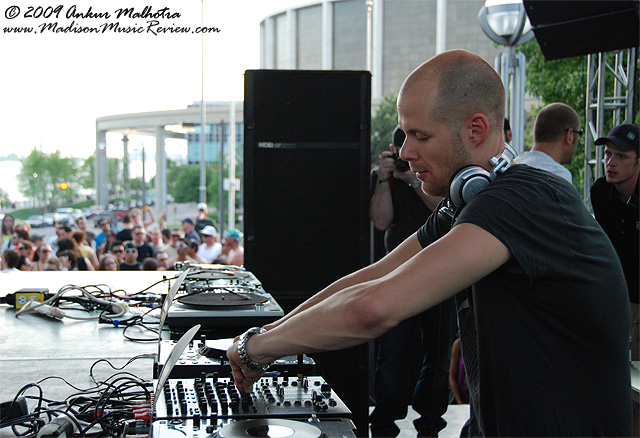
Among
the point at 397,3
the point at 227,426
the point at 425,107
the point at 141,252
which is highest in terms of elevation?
the point at 397,3

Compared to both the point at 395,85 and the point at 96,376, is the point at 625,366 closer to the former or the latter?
the point at 96,376

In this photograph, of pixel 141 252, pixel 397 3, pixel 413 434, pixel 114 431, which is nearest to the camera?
pixel 114 431

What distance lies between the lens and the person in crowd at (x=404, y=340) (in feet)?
12.3

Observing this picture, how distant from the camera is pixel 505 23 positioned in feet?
20.5

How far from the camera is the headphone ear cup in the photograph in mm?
1284

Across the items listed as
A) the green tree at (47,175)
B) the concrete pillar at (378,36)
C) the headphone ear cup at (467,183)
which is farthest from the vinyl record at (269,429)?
the concrete pillar at (378,36)

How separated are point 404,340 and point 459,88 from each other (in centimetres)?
259

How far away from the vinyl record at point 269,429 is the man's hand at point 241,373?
11 centimetres

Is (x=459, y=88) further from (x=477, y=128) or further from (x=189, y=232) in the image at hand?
(x=189, y=232)

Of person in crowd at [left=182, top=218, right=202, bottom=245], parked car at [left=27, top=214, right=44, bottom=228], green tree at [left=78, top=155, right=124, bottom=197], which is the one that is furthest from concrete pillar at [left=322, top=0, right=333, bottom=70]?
person in crowd at [left=182, top=218, right=202, bottom=245]

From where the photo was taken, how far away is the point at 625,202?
13.9 feet

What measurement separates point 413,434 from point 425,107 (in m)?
3.43

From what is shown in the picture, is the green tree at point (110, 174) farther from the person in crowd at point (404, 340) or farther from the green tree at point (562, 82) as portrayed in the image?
the person in crowd at point (404, 340)

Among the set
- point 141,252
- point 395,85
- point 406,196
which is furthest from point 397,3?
point 406,196
